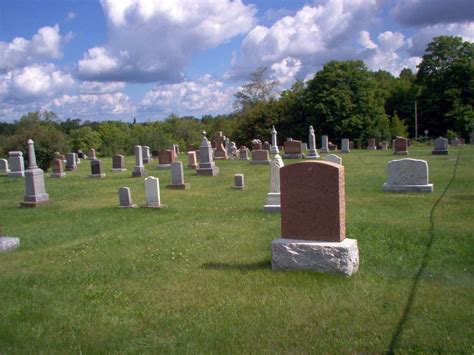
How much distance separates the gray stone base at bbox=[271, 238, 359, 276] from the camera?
20.6ft

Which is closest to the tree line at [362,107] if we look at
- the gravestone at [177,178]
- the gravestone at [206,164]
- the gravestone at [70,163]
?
the gravestone at [70,163]

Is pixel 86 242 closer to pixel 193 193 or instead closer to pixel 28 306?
pixel 28 306

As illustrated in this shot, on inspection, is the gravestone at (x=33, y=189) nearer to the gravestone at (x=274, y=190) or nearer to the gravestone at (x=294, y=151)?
the gravestone at (x=274, y=190)

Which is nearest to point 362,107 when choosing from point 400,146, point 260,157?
point 400,146

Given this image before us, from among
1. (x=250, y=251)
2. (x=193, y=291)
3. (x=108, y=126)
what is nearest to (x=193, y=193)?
(x=250, y=251)

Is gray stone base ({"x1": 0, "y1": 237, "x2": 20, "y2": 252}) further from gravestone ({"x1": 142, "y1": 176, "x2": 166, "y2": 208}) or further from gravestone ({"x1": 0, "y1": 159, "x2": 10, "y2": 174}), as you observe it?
gravestone ({"x1": 0, "y1": 159, "x2": 10, "y2": 174})

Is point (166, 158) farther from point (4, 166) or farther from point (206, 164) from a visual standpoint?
point (4, 166)

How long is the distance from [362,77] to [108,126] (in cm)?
5133

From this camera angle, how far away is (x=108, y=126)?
290ft

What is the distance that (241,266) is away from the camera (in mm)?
7066

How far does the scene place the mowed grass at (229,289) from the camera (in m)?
4.66

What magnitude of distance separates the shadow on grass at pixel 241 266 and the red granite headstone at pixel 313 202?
0.58 metres

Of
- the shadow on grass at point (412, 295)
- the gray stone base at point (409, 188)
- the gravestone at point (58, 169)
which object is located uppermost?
the gravestone at point (58, 169)

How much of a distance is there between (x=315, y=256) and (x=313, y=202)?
75 cm
